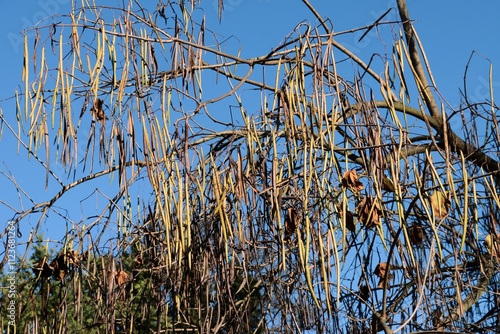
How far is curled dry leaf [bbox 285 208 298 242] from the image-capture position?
6.66 ft

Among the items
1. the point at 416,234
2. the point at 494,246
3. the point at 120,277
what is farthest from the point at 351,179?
the point at 120,277

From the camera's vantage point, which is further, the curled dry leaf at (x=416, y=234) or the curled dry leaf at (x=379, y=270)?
the curled dry leaf at (x=379, y=270)

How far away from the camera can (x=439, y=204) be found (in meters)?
2.06

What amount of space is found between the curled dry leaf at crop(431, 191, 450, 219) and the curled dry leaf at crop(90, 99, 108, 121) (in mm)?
892

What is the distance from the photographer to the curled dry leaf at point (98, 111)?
7.18ft

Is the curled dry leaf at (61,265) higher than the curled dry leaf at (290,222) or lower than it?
higher

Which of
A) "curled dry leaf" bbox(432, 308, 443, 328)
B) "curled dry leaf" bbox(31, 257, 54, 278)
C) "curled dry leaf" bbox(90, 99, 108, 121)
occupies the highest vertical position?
"curled dry leaf" bbox(90, 99, 108, 121)

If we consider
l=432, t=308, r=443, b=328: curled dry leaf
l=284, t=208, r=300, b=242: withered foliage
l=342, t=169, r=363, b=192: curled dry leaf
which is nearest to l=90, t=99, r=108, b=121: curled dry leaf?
l=284, t=208, r=300, b=242: withered foliage

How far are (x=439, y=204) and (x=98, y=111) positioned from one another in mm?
935

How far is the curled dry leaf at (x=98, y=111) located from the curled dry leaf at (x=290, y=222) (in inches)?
22.3

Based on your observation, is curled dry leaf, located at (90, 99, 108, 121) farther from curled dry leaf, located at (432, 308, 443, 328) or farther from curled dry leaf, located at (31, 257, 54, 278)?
curled dry leaf, located at (432, 308, 443, 328)

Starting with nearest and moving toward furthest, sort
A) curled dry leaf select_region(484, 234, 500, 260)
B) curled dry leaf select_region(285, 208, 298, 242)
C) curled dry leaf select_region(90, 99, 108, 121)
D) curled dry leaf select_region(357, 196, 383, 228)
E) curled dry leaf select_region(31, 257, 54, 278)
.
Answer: curled dry leaf select_region(357, 196, 383, 228)
curled dry leaf select_region(285, 208, 298, 242)
curled dry leaf select_region(90, 99, 108, 121)
curled dry leaf select_region(484, 234, 500, 260)
curled dry leaf select_region(31, 257, 54, 278)

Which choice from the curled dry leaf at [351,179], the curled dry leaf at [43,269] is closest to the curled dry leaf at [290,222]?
the curled dry leaf at [351,179]

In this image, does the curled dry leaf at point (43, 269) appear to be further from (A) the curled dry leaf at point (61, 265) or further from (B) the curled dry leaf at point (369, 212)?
(B) the curled dry leaf at point (369, 212)
